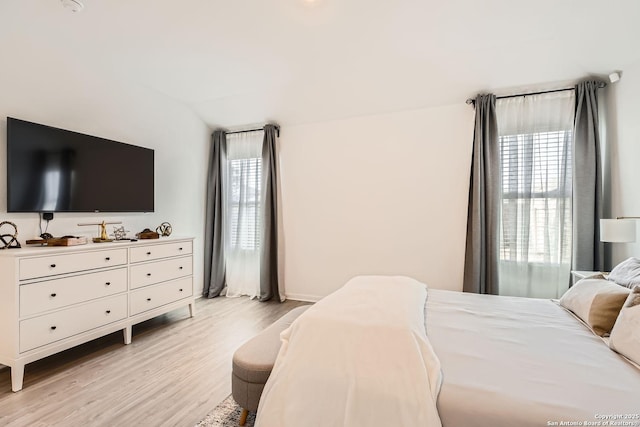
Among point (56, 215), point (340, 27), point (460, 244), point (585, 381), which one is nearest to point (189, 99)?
point (56, 215)

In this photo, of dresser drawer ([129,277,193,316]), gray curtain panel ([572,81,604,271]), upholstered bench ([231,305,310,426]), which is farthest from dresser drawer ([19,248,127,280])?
gray curtain panel ([572,81,604,271])

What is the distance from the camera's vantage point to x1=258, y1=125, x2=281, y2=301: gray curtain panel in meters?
4.21

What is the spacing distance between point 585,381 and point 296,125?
3.91 meters

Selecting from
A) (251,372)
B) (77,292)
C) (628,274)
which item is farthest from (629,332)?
(77,292)

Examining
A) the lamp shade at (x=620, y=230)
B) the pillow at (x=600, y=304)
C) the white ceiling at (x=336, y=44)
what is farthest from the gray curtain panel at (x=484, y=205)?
the pillow at (x=600, y=304)

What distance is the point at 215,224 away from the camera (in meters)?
4.51

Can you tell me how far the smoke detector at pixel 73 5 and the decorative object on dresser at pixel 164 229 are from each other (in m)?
2.24

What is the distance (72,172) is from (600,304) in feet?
13.4

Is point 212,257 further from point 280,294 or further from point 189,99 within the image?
point 189,99

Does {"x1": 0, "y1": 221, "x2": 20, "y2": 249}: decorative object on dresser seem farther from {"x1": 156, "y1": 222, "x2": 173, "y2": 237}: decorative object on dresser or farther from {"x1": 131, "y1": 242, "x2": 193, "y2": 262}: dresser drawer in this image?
{"x1": 156, "y1": 222, "x2": 173, "y2": 237}: decorative object on dresser

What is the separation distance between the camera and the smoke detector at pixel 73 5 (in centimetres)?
224

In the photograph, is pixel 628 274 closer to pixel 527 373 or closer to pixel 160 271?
pixel 527 373

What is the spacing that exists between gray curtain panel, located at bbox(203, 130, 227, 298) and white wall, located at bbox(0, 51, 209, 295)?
0.10 meters

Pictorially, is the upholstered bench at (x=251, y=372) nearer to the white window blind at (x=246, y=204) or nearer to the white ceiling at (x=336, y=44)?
the white ceiling at (x=336, y=44)
